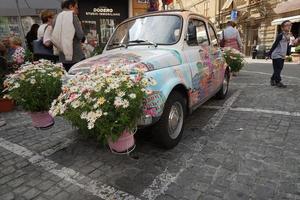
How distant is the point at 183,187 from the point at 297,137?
219cm

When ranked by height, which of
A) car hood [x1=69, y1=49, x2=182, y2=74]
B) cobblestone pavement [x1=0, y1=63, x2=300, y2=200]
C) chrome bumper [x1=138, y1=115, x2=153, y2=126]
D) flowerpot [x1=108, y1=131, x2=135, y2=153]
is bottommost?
cobblestone pavement [x1=0, y1=63, x2=300, y2=200]

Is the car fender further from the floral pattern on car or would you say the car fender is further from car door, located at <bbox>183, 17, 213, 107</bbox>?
car door, located at <bbox>183, 17, 213, 107</bbox>

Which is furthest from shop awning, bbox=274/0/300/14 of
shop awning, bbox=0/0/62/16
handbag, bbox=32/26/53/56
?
handbag, bbox=32/26/53/56

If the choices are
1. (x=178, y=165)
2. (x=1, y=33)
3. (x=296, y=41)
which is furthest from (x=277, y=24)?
(x=178, y=165)

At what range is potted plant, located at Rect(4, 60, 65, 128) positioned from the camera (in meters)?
3.37

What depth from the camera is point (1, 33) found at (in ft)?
28.8

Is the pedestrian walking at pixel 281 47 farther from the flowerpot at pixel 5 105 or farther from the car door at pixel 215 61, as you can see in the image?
the flowerpot at pixel 5 105

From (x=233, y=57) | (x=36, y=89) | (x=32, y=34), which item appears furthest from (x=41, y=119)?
(x=233, y=57)

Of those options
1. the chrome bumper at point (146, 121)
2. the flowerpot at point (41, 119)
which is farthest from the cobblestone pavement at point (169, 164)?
the chrome bumper at point (146, 121)

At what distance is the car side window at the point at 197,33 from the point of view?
13.5 feet

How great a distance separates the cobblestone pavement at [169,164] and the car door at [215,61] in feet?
2.44

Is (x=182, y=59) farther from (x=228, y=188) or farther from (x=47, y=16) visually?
(x=47, y=16)

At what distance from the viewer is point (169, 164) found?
10.5ft

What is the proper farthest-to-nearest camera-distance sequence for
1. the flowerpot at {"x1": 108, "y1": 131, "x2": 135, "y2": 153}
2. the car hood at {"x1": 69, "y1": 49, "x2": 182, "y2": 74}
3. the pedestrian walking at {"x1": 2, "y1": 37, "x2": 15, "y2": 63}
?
the pedestrian walking at {"x1": 2, "y1": 37, "x2": 15, "y2": 63} < the car hood at {"x1": 69, "y1": 49, "x2": 182, "y2": 74} < the flowerpot at {"x1": 108, "y1": 131, "x2": 135, "y2": 153}
